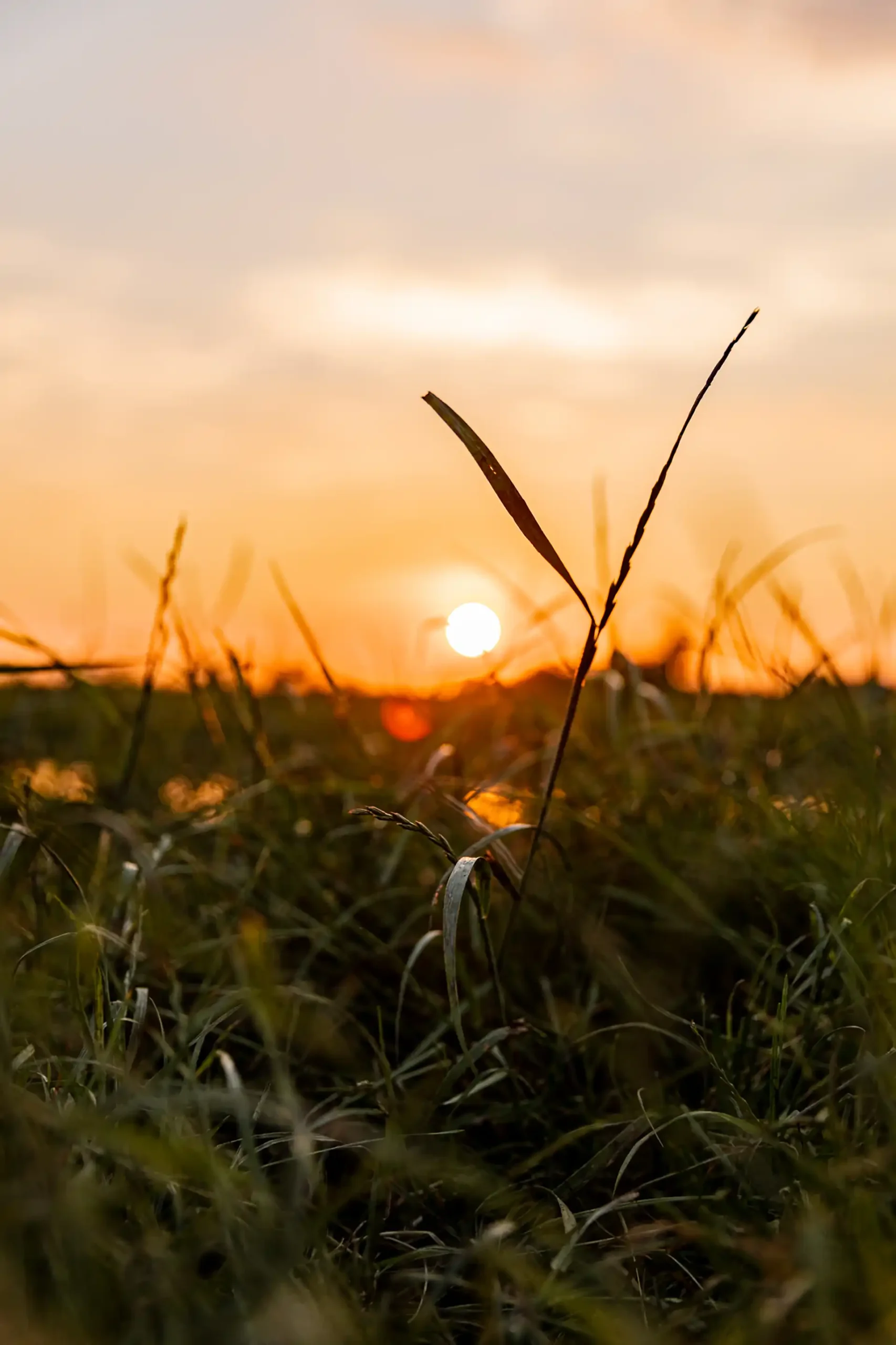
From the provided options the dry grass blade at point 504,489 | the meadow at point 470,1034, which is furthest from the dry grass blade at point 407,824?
the dry grass blade at point 504,489

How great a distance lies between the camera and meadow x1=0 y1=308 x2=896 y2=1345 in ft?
2.35

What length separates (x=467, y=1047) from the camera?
3.86ft

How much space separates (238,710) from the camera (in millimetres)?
2086

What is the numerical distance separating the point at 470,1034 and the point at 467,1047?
0.10m

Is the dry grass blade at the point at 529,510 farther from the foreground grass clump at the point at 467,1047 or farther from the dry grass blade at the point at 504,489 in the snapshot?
the foreground grass clump at the point at 467,1047

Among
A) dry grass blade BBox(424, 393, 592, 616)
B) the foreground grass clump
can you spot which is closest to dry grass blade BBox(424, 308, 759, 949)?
dry grass blade BBox(424, 393, 592, 616)

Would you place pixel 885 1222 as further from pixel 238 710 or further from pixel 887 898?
pixel 238 710

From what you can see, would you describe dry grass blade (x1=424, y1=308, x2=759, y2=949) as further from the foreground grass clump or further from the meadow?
the foreground grass clump

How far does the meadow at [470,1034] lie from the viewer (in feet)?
2.35

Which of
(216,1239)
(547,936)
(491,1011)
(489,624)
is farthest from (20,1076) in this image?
(489,624)

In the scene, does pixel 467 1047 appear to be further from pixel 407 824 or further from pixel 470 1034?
pixel 407 824

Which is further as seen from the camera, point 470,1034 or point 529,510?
point 470,1034

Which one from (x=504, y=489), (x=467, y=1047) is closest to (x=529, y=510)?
(x=504, y=489)

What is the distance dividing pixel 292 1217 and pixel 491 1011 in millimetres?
613
